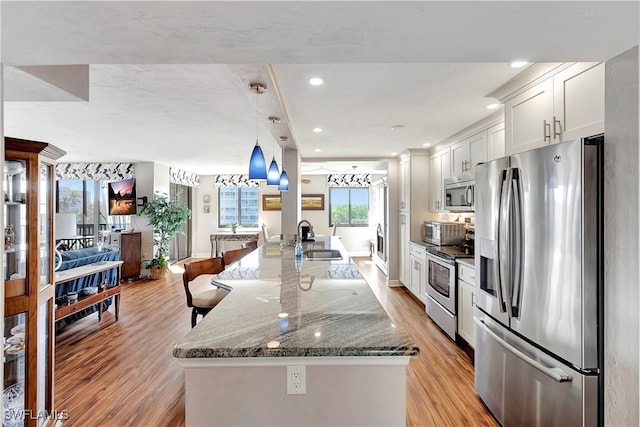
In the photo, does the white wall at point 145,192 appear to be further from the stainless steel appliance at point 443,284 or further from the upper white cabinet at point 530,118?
the upper white cabinet at point 530,118

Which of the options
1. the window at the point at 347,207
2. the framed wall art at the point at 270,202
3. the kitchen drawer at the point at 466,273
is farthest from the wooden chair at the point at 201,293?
the window at the point at 347,207

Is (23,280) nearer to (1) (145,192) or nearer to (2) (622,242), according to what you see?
(2) (622,242)

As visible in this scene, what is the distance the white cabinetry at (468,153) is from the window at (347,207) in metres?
5.03

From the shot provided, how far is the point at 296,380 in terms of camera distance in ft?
3.80

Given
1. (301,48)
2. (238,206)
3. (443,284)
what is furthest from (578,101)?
(238,206)

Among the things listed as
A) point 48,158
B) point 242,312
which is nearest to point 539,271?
point 242,312

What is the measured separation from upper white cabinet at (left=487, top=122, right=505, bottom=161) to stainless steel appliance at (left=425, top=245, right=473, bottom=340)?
103cm

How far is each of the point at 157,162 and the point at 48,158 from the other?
4991mm

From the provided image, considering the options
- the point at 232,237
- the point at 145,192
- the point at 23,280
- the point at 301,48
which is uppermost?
the point at 301,48

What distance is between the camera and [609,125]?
1.35 metres

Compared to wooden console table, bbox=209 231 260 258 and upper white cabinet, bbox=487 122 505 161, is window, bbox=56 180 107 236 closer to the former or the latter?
wooden console table, bbox=209 231 260 258

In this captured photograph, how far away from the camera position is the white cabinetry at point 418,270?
172 inches

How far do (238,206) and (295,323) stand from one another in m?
8.09

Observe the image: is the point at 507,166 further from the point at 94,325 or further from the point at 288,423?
the point at 94,325
